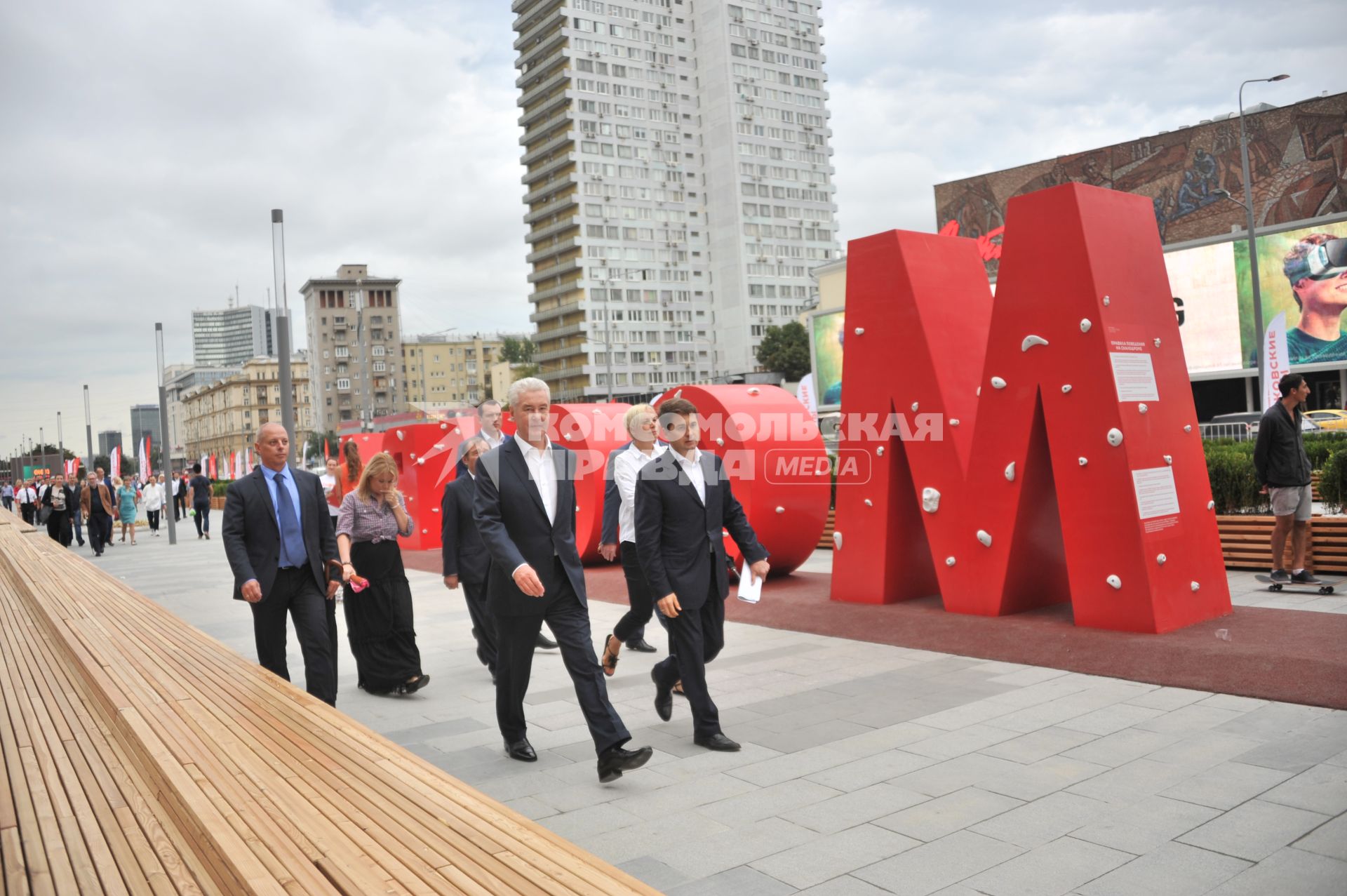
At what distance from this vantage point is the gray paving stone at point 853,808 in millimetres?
4410

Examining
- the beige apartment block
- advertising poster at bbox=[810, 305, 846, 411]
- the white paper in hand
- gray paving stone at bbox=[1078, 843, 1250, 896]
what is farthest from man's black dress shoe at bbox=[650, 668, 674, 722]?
the beige apartment block

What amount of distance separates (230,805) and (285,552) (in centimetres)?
335

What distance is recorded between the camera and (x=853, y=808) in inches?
180

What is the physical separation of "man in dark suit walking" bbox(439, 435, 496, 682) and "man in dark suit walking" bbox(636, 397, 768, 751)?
2.17 m

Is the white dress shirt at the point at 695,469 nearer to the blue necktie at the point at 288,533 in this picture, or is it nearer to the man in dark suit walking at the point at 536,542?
the man in dark suit walking at the point at 536,542

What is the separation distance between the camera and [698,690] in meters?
→ 5.71

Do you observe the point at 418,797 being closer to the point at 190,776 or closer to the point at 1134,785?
the point at 190,776

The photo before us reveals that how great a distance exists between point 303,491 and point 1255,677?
594 cm

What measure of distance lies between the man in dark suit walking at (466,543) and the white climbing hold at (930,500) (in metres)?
4.00

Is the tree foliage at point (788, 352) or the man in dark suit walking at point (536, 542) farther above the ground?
the tree foliage at point (788, 352)

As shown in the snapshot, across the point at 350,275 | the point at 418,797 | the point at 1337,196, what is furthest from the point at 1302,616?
the point at 350,275

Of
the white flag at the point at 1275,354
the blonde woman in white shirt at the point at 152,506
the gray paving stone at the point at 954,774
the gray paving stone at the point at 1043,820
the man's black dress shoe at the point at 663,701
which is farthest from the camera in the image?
the blonde woman in white shirt at the point at 152,506

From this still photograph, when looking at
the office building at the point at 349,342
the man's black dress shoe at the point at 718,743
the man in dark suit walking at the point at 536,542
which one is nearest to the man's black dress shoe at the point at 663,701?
the man's black dress shoe at the point at 718,743

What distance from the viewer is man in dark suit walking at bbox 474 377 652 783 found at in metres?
5.18
